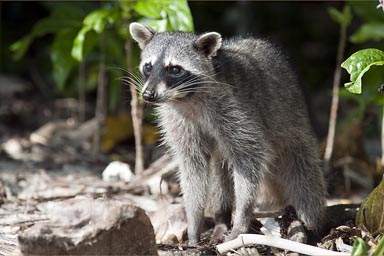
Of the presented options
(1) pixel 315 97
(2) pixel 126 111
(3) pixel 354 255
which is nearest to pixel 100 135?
(2) pixel 126 111

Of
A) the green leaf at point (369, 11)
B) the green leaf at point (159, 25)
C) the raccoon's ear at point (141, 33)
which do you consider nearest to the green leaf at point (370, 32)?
the green leaf at point (369, 11)

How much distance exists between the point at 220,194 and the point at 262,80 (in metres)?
1.13

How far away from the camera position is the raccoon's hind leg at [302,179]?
7.09 m

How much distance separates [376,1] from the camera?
9.11m

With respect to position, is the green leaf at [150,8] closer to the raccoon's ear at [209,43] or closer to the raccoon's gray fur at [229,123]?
the raccoon's gray fur at [229,123]

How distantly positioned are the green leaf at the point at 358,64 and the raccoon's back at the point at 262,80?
134 cm

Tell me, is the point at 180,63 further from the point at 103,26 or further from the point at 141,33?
the point at 103,26

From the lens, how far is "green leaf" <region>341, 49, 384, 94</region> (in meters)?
5.48

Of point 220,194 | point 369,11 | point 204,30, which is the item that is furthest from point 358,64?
point 204,30

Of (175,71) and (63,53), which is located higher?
(63,53)

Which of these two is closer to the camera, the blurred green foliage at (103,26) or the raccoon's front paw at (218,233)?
the raccoon's front paw at (218,233)

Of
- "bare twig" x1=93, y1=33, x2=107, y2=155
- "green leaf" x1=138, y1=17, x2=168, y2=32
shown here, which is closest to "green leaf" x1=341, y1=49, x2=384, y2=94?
"green leaf" x1=138, y1=17, x2=168, y2=32

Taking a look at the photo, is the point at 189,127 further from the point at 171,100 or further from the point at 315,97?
the point at 315,97

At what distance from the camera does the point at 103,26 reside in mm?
7945
